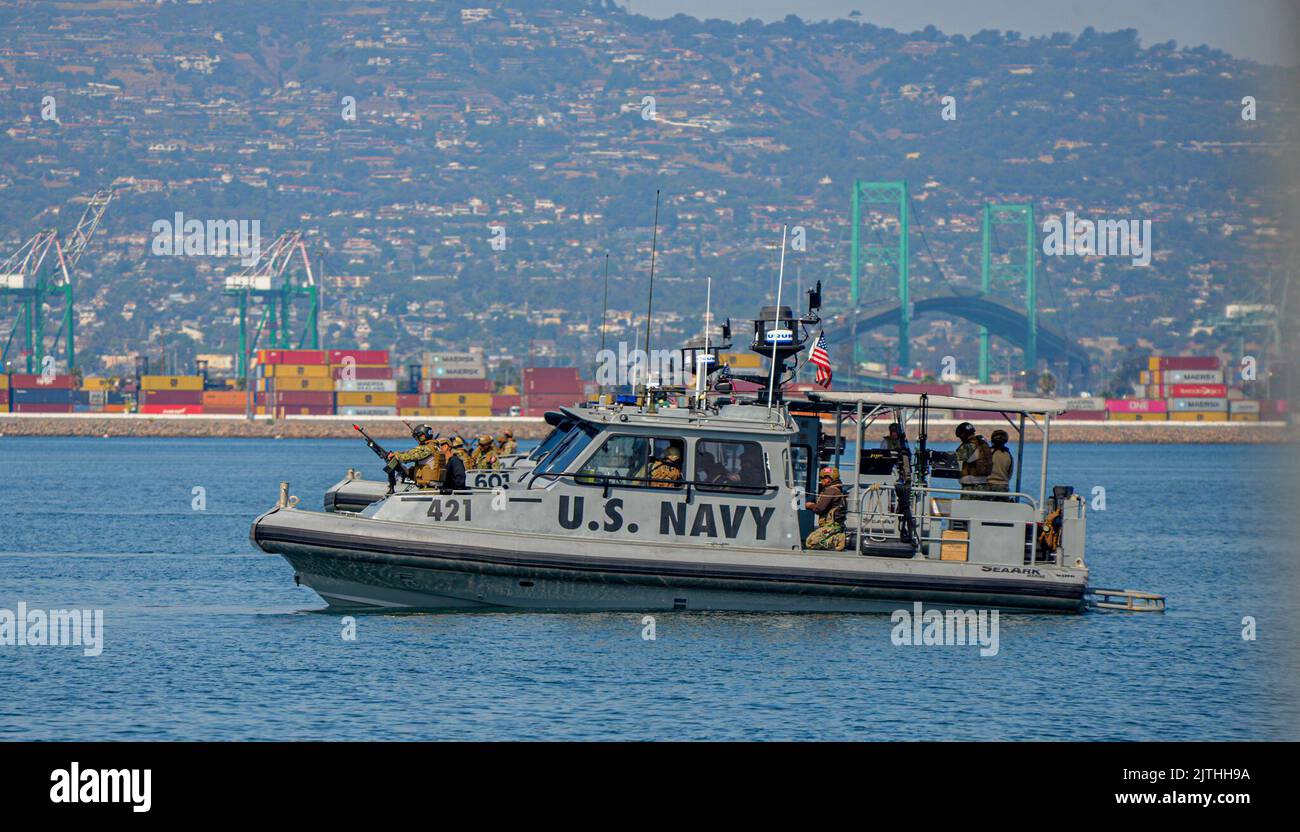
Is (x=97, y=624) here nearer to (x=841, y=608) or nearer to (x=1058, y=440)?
(x=841, y=608)

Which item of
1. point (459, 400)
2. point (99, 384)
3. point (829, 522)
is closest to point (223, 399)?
point (459, 400)

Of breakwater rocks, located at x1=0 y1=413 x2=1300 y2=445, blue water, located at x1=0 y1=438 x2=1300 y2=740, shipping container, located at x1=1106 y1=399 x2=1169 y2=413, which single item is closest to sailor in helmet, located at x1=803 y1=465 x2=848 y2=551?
blue water, located at x1=0 y1=438 x2=1300 y2=740

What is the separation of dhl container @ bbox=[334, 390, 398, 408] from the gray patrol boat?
451ft

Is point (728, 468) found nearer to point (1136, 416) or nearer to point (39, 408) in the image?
point (1136, 416)

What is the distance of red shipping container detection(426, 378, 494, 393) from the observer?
158000 mm

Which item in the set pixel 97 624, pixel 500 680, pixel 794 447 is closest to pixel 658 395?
pixel 794 447

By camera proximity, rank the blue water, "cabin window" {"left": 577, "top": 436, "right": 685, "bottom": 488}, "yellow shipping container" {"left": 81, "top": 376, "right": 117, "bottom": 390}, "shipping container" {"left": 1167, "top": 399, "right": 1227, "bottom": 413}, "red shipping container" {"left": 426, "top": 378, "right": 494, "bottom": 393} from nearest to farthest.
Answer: the blue water
"cabin window" {"left": 577, "top": 436, "right": 685, "bottom": 488}
"red shipping container" {"left": 426, "top": 378, "right": 494, "bottom": 393}
"shipping container" {"left": 1167, "top": 399, "right": 1227, "bottom": 413}
"yellow shipping container" {"left": 81, "top": 376, "right": 117, "bottom": 390}

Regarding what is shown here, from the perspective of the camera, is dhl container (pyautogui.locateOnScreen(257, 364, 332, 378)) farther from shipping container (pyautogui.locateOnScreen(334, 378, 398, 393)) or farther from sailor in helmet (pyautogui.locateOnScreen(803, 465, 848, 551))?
sailor in helmet (pyautogui.locateOnScreen(803, 465, 848, 551))

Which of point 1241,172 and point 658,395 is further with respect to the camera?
point 658,395

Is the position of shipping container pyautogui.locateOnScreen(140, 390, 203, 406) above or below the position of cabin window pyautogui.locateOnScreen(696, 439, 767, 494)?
above

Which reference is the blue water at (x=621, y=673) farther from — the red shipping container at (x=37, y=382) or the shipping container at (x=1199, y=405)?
the red shipping container at (x=37, y=382)

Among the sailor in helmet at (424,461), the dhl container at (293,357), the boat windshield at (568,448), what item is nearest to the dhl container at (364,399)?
the dhl container at (293,357)
